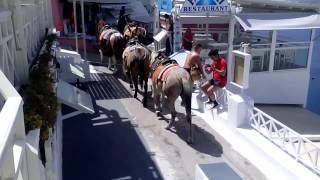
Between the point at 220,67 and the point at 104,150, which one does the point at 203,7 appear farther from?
the point at 104,150

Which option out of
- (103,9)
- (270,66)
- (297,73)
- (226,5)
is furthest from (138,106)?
(103,9)

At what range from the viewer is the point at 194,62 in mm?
8508

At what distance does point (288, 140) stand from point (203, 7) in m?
4.49

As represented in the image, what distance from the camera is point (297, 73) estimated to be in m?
12.2

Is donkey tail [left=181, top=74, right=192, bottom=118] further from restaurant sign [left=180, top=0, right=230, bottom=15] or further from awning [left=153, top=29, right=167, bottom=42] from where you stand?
awning [left=153, top=29, right=167, bottom=42]

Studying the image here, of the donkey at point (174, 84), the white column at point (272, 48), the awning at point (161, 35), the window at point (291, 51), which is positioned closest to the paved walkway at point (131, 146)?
the donkey at point (174, 84)

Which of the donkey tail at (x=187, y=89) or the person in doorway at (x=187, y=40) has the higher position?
the person in doorway at (x=187, y=40)

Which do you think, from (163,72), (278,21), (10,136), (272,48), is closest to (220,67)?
(163,72)

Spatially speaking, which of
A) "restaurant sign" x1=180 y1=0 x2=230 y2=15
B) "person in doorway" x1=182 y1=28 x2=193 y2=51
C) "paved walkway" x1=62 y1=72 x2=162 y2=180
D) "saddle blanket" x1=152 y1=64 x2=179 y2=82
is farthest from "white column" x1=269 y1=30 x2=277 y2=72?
"paved walkway" x1=62 y1=72 x2=162 y2=180

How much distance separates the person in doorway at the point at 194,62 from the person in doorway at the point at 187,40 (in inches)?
115

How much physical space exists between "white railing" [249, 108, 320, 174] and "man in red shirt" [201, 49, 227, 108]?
3.64 ft

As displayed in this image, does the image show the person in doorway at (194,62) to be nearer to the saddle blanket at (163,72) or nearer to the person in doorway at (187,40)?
the saddle blanket at (163,72)

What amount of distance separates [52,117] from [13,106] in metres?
1.77

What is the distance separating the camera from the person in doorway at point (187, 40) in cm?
1155
